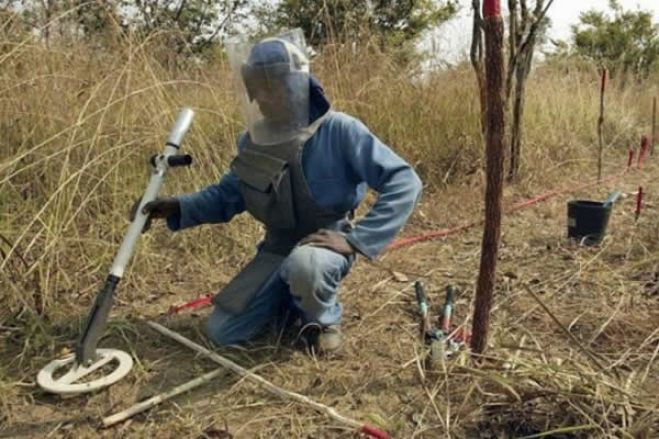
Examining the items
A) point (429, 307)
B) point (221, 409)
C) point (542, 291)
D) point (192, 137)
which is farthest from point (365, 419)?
point (192, 137)

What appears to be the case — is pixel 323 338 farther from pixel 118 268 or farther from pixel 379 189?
pixel 118 268

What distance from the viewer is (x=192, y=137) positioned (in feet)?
10.8

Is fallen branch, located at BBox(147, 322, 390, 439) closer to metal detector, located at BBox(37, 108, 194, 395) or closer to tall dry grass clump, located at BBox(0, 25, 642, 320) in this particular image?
metal detector, located at BBox(37, 108, 194, 395)

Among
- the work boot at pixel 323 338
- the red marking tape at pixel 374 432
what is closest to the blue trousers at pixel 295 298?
the work boot at pixel 323 338

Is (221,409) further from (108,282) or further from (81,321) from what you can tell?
(81,321)

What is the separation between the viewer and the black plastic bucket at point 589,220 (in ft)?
10.4

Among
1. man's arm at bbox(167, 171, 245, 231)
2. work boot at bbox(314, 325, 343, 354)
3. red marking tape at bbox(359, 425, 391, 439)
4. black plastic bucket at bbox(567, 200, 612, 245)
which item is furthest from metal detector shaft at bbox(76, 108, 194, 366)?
black plastic bucket at bbox(567, 200, 612, 245)

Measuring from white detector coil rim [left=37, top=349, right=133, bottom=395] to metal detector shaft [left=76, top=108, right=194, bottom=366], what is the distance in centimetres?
3

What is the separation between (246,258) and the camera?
3162mm

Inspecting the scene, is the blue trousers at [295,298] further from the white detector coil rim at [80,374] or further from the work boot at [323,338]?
the white detector coil rim at [80,374]

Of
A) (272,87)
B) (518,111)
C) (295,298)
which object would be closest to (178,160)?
(272,87)

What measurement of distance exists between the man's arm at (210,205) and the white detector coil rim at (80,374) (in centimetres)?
50

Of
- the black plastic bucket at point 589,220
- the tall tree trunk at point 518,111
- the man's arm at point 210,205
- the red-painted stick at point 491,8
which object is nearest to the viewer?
the red-painted stick at point 491,8

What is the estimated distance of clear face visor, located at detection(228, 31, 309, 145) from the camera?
81.7 inches
